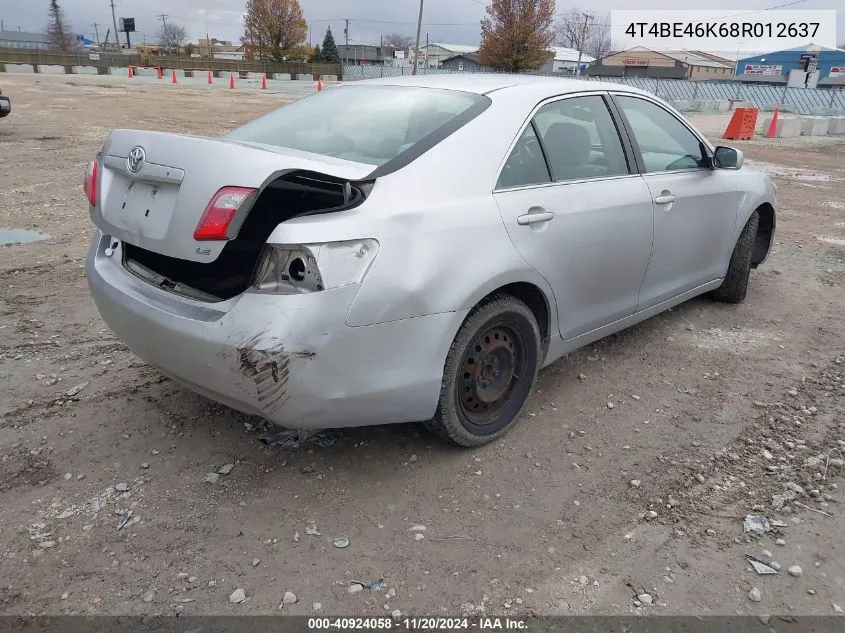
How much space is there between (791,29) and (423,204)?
223ft

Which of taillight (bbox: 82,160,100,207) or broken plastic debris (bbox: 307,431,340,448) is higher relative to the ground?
taillight (bbox: 82,160,100,207)

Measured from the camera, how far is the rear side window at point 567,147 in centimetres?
309

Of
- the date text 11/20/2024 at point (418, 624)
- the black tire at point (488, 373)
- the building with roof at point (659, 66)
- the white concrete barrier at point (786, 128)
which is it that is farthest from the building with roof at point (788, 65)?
the date text 11/20/2024 at point (418, 624)

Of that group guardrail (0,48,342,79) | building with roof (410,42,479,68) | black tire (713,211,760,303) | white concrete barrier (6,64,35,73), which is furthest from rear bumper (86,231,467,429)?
building with roof (410,42,479,68)

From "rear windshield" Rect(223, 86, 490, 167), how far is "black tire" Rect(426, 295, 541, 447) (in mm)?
783

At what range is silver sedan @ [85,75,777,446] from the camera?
239 centimetres

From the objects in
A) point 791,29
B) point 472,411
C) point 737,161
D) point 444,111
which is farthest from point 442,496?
point 791,29

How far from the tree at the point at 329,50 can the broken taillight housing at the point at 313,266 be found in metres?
77.5

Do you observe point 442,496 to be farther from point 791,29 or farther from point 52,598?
point 791,29

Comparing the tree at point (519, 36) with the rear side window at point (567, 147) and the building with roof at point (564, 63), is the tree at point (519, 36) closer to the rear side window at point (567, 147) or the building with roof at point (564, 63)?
the building with roof at point (564, 63)

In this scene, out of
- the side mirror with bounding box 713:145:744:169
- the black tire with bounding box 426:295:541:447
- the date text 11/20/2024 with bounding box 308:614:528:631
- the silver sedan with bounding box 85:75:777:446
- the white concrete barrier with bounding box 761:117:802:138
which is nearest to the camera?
the date text 11/20/2024 with bounding box 308:614:528:631

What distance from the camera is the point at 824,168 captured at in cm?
1418

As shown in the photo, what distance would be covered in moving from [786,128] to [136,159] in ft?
75.7

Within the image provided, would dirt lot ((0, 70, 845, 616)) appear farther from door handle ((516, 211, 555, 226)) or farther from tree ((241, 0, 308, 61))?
tree ((241, 0, 308, 61))
